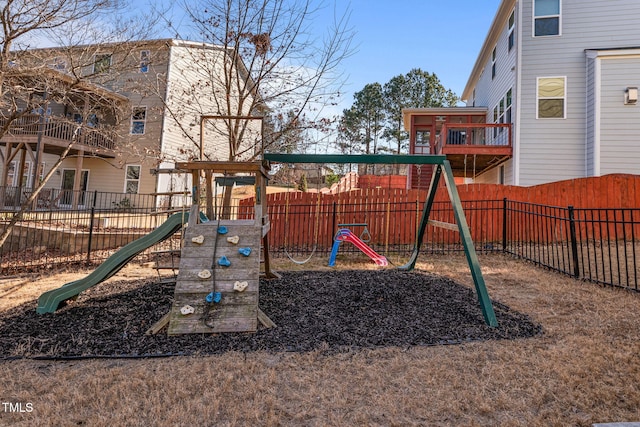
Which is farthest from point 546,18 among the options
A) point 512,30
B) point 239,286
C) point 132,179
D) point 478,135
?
point 132,179

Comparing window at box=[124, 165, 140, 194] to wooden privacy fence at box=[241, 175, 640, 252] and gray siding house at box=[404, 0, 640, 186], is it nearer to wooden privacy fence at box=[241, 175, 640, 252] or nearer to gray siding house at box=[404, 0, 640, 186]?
wooden privacy fence at box=[241, 175, 640, 252]

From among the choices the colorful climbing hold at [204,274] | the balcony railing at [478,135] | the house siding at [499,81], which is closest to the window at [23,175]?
the colorful climbing hold at [204,274]

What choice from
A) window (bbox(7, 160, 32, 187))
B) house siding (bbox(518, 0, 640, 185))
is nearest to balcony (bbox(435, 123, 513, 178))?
house siding (bbox(518, 0, 640, 185))

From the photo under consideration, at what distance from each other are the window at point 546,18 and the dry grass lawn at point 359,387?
12388 millimetres

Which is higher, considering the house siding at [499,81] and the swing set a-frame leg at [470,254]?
the house siding at [499,81]

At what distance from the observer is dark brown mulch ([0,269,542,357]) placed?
3.16 m

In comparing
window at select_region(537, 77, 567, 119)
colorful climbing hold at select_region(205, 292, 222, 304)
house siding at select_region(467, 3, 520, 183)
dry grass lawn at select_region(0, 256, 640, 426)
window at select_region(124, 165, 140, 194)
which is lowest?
dry grass lawn at select_region(0, 256, 640, 426)

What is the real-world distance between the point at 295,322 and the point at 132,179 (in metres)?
15.9

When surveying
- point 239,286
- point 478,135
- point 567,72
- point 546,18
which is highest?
point 546,18

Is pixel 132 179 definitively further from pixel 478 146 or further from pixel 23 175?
pixel 478 146

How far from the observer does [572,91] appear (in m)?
11.5

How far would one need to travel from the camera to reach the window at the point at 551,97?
11562 mm

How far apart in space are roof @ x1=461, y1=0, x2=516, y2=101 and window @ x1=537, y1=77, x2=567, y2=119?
3.43 m

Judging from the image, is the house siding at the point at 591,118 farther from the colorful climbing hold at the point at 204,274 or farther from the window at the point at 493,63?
the colorful climbing hold at the point at 204,274
